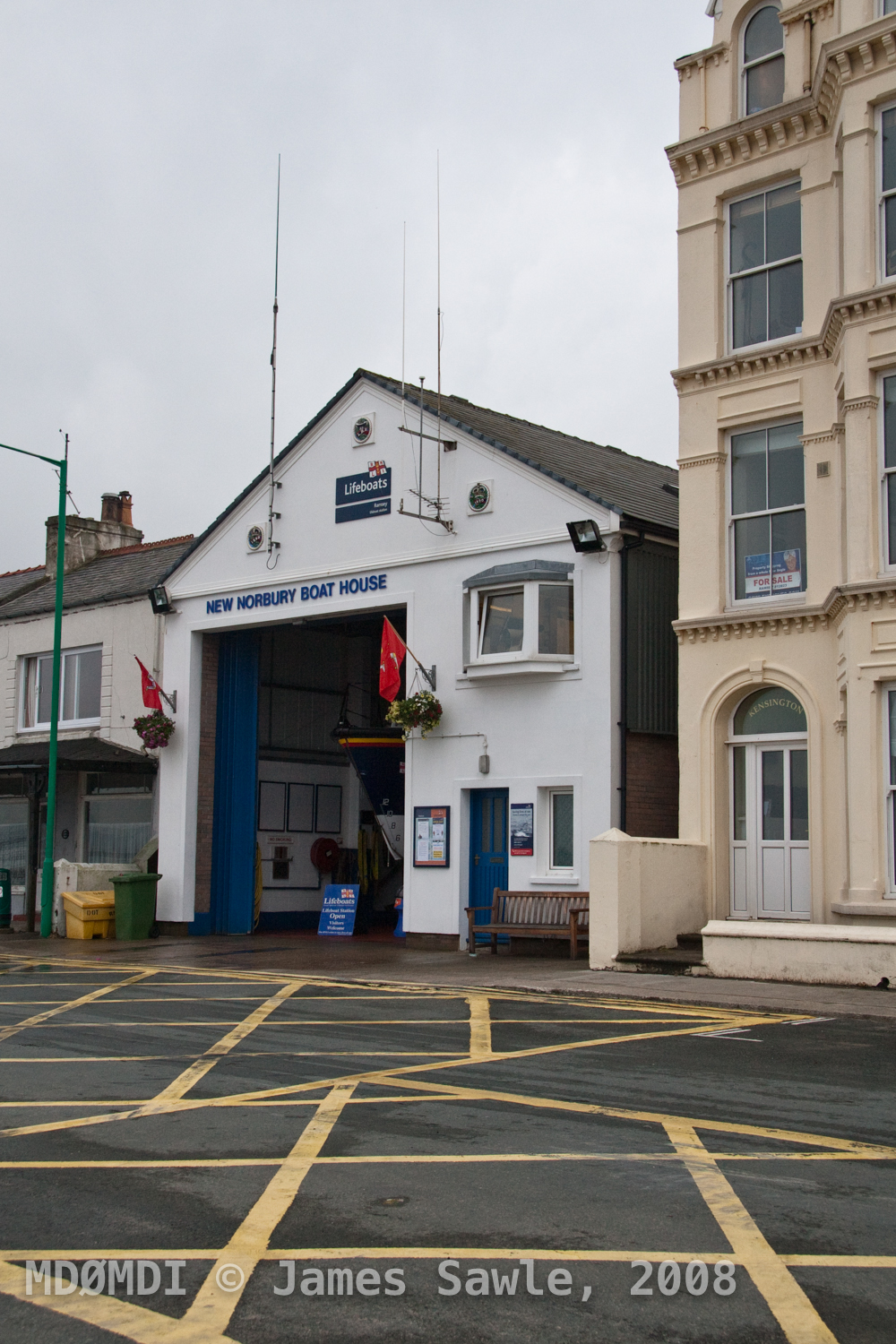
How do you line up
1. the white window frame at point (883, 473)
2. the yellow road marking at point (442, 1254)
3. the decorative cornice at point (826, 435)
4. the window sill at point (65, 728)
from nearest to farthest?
the yellow road marking at point (442, 1254), the white window frame at point (883, 473), the decorative cornice at point (826, 435), the window sill at point (65, 728)

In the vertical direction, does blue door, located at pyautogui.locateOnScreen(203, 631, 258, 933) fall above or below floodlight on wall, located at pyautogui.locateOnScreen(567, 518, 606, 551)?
below

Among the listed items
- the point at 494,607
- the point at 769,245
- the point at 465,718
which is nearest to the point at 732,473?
the point at 769,245

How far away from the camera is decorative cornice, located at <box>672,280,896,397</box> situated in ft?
51.2

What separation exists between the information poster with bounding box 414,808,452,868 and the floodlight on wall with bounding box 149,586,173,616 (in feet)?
24.7

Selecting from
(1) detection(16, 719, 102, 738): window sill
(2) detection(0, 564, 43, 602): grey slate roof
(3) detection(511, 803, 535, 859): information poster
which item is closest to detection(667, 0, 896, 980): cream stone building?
(3) detection(511, 803, 535, 859): information poster

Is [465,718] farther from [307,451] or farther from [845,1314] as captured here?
[845,1314]

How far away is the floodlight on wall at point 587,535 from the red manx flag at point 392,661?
350 cm

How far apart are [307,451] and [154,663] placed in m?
6.05

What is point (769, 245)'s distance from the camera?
58.7ft

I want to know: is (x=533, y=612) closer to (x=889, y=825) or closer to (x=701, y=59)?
(x=889, y=825)

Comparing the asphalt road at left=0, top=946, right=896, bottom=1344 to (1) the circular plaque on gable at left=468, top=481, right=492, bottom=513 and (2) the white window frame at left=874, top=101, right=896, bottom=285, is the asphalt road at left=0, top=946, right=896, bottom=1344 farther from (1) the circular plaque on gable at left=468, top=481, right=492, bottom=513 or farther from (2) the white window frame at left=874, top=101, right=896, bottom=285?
(1) the circular plaque on gable at left=468, top=481, right=492, bottom=513

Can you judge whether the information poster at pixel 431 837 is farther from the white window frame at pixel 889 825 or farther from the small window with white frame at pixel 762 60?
the small window with white frame at pixel 762 60

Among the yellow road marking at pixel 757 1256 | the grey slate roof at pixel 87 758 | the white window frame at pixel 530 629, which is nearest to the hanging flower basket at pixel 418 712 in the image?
the white window frame at pixel 530 629

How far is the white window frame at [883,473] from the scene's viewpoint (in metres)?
15.4
